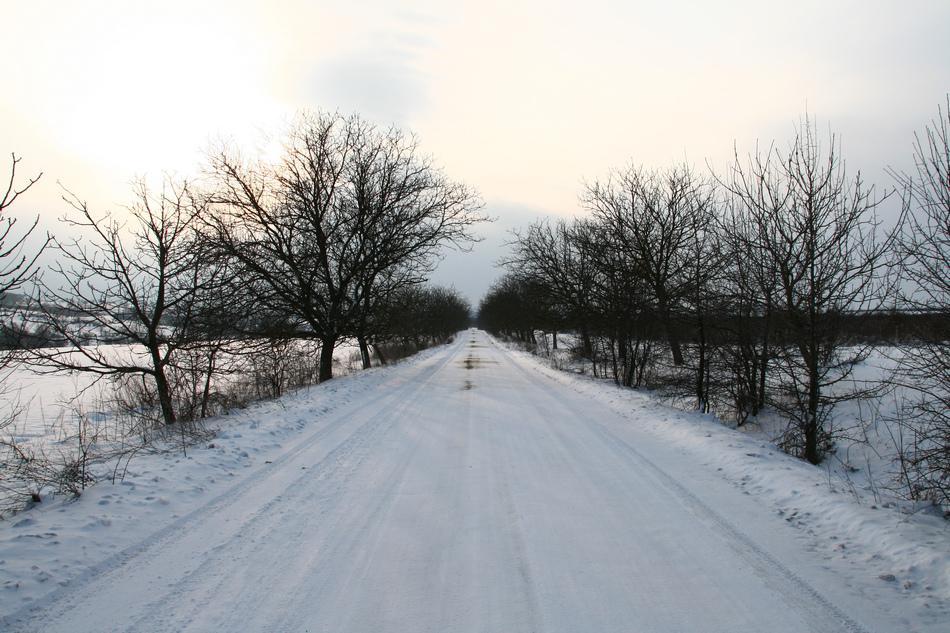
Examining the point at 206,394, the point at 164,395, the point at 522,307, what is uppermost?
the point at 522,307

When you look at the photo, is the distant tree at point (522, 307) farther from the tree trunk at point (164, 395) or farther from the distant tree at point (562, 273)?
the tree trunk at point (164, 395)

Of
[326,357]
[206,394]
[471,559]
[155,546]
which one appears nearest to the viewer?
[471,559]

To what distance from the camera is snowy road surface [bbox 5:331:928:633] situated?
2.87 m

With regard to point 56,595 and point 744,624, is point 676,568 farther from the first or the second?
point 56,595

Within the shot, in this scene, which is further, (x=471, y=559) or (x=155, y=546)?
(x=155, y=546)

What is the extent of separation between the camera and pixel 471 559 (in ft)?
11.8

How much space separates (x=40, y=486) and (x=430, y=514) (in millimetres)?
4202

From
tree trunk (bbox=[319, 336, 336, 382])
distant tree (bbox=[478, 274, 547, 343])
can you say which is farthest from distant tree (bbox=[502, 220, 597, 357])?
tree trunk (bbox=[319, 336, 336, 382])

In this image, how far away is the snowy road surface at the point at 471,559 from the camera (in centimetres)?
287

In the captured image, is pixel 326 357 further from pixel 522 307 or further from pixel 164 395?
pixel 522 307

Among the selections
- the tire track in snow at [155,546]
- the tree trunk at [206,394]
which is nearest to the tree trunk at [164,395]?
the tree trunk at [206,394]

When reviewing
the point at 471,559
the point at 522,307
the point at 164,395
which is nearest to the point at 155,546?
the point at 471,559

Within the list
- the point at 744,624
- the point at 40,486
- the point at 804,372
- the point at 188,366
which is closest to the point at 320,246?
the point at 188,366

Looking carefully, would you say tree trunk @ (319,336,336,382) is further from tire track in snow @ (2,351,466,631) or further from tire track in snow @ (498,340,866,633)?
tire track in snow @ (498,340,866,633)
